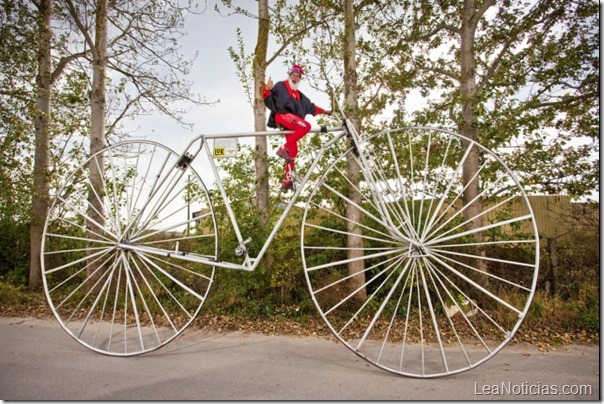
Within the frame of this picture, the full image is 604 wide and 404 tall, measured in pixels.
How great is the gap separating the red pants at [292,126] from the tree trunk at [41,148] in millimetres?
6332

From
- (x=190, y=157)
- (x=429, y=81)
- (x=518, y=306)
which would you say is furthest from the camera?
(x=429, y=81)

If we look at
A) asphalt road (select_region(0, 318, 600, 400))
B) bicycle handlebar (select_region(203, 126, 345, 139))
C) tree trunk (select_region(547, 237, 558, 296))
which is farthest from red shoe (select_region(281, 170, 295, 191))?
tree trunk (select_region(547, 237, 558, 296))

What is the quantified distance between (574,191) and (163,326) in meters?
7.11

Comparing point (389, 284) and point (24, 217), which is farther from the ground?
point (24, 217)

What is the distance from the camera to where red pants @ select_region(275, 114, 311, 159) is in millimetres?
3787

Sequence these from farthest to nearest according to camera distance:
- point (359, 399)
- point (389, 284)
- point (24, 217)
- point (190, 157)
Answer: point (24, 217), point (389, 284), point (190, 157), point (359, 399)

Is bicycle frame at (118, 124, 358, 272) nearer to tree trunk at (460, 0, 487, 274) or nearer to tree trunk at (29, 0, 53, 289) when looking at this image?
tree trunk at (460, 0, 487, 274)

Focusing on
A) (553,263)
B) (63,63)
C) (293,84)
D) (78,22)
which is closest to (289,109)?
(293,84)

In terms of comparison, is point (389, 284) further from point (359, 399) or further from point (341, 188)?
point (359, 399)

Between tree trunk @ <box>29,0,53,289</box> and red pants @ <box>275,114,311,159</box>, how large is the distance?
6.33 meters

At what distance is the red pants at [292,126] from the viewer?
3787 millimetres

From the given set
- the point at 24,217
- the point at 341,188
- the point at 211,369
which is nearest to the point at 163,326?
the point at 211,369

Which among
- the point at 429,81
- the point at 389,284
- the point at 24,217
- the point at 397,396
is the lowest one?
the point at 397,396

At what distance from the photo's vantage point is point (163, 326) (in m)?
5.20
